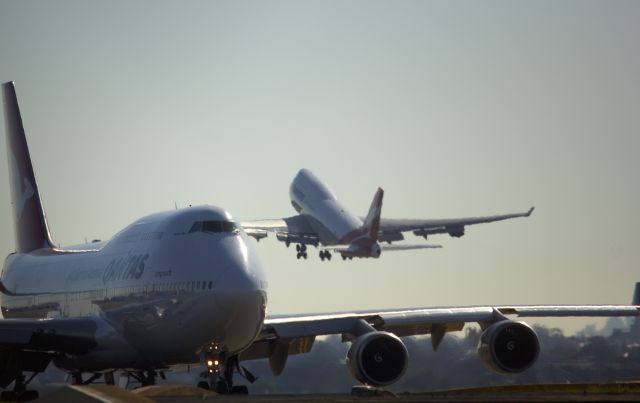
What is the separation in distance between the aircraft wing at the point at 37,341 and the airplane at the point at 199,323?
4 centimetres

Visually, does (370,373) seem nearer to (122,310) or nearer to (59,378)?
(122,310)

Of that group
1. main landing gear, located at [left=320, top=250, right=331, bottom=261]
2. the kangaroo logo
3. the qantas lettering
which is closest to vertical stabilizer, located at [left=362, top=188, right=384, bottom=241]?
main landing gear, located at [left=320, top=250, right=331, bottom=261]

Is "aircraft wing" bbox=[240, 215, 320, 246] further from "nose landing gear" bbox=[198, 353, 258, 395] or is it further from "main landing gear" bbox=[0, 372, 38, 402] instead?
"nose landing gear" bbox=[198, 353, 258, 395]

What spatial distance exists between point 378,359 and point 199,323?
15.8ft

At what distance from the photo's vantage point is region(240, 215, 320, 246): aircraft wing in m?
115

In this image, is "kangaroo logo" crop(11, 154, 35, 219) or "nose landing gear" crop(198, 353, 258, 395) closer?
"nose landing gear" crop(198, 353, 258, 395)

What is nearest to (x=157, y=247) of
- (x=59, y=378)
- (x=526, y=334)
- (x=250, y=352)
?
(x=250, y=352)

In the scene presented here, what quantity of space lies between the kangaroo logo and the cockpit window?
69.0 feet

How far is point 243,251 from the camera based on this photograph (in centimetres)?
3447

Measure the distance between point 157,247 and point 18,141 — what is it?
2141cm

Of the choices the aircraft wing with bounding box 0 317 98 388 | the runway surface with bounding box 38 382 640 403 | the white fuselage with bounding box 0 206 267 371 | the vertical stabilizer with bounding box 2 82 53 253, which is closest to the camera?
the runway surface with bounding box 38 382 640 403

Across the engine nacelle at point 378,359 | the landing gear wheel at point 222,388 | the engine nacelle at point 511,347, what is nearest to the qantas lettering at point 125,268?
the landing gear wheel at point 222,388

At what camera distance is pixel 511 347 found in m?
36.3

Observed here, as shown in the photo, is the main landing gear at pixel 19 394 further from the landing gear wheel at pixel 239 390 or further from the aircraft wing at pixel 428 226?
the aircraft wing at pixel 428 226
